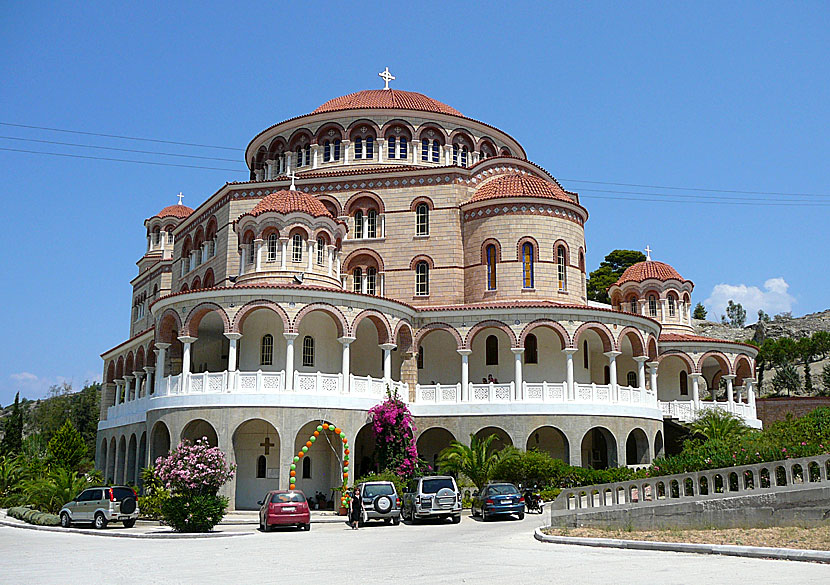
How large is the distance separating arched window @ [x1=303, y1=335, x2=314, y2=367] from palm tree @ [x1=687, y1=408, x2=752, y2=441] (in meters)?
18.2

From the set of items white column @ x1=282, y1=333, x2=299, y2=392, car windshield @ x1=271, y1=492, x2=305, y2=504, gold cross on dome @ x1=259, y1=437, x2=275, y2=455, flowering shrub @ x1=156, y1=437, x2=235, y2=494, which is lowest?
car windshield @ x1=271, y1=492, x2=305, y2=504

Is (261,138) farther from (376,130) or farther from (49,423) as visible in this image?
(49,423)

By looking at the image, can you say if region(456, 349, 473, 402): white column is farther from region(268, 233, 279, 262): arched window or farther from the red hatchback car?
the red hatchback car

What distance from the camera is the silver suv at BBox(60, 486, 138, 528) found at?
27531 millimetres

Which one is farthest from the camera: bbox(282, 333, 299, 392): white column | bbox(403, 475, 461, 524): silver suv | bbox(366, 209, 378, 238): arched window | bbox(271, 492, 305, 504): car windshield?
bbox(366, 209, 378, 238): arched window

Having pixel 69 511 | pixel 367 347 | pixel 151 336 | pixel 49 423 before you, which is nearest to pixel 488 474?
pixel 367 347

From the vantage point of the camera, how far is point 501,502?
2780 centimetres

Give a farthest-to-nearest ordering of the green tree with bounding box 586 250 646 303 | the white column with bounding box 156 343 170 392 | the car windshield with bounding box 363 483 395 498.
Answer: the green tree with bounding box 586 250 646 303 → the white column with bounding box 156 343 170 392 → the car windshield with bounding box 363 483 395 498

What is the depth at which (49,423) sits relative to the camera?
338 feet

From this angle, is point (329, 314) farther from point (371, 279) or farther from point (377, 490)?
point (377, 490)

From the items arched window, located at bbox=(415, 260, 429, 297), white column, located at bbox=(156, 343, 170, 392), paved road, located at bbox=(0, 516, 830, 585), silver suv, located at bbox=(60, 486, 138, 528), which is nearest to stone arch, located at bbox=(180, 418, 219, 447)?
white column, located at bbox=(156, 343, 170, 392)

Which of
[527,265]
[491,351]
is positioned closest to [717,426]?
[491,351]

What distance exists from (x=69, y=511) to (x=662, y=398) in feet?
105

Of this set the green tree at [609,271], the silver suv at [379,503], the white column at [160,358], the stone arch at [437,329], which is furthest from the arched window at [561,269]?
the green tree at [609,271]
